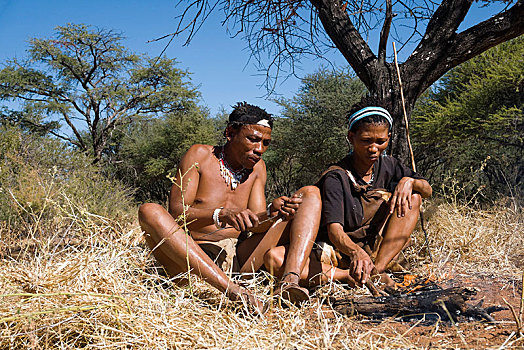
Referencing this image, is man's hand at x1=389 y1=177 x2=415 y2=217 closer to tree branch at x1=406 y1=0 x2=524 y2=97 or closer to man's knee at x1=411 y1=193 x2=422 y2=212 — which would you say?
man's knee at x1=411 y1=193 x2=422 y2=212

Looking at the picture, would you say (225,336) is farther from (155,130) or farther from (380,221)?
(155,130)

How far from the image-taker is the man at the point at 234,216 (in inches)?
98.5

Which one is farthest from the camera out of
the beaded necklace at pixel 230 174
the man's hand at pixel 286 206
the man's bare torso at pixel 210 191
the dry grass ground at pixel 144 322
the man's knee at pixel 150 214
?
the beaded necklace at pixel 230 174

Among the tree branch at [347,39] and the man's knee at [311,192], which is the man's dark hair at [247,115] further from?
the tree branch at [347,39]

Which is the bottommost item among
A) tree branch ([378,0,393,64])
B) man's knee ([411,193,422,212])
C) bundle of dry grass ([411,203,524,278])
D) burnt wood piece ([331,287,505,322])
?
bundle of dry grass ([411,203,524,278])

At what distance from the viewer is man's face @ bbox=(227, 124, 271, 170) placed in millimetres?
3182

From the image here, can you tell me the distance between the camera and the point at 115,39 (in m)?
17.7

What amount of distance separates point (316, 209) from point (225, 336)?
3.95ft

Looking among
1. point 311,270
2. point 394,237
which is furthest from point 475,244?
point 311,270

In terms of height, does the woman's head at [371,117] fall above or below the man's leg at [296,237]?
above

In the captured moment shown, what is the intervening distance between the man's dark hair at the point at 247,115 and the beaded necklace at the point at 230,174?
11.4 inches

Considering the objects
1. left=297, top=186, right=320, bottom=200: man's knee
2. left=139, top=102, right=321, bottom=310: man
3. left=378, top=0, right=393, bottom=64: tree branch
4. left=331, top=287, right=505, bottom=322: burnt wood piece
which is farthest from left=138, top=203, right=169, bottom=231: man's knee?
left=378, top=0, right=393, bottom=64: tree branch

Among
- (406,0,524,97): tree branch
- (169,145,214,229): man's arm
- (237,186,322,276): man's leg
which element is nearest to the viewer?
(237,186,322,276): man's leg

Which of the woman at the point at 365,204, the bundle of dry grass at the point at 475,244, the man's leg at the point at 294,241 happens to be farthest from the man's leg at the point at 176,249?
the bundle of dry grass at the point at 475,244
